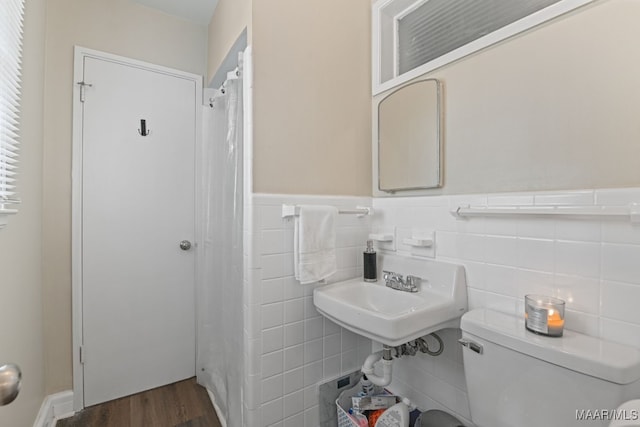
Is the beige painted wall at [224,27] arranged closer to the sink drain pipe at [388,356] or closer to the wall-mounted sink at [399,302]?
the wall-mounted sink at [399,302]

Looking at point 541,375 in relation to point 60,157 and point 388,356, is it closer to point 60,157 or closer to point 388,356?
A: point 388,356

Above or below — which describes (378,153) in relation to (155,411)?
above

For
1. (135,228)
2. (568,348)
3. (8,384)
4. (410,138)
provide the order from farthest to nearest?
(135,228), (410,138), (568,348), (8,384)

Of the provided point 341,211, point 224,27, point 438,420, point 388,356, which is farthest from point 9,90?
point 438,420

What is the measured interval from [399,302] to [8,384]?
1.22m

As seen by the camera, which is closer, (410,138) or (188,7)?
(410,138)

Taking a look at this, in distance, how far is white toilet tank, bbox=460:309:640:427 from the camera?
73 cm

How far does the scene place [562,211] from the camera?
0.92 metres

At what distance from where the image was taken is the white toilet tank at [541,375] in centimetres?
73

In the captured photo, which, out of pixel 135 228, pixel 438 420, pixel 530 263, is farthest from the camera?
pixel 135 228

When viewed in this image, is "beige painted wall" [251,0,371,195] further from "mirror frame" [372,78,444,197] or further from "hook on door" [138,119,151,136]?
"hook on door" [138,119,151,136]

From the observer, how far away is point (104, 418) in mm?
1696

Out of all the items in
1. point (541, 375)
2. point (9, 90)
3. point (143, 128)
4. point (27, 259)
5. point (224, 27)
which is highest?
point (224, 27)

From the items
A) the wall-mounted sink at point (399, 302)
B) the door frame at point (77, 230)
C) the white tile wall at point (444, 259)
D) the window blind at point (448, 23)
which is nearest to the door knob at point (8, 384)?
the white tile wall at point (444, 259)
